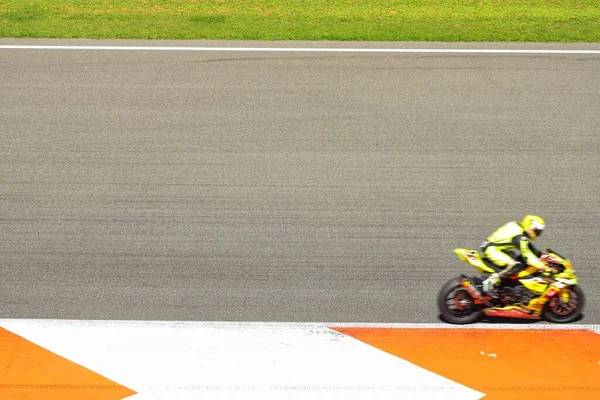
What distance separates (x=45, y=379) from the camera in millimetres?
7426

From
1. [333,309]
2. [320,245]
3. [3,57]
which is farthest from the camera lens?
[3,57]

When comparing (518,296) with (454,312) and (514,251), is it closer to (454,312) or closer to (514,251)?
(514,251)

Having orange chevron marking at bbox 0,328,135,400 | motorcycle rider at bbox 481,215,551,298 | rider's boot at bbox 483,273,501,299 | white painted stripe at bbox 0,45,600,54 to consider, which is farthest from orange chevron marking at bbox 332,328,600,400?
white painted stripe at bbox 0,45,600,54

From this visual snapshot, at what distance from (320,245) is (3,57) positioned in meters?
7.42

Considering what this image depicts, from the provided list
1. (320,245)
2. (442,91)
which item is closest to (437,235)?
(320,245)

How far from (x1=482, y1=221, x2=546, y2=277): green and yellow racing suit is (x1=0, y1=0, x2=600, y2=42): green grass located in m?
7.44

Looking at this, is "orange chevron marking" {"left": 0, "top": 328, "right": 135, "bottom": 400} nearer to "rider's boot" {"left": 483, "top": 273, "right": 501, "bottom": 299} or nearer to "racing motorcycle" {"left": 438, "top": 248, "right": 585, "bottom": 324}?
"racing motorcycle" {"left": 438, "top": 248, "right": 585, "bottom": 324}

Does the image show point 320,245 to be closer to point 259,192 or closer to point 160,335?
point 259,192

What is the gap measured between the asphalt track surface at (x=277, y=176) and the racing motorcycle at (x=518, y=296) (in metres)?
0.36

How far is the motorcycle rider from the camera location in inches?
312

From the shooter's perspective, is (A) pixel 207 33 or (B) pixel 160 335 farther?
(A) pixel 207 33

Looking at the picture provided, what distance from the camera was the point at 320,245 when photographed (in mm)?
9547

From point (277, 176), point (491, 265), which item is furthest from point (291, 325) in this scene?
point (277, 176)

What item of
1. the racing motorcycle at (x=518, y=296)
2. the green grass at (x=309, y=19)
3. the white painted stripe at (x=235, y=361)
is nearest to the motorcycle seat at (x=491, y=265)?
the racing motorcycle at (x=518, y=296)
